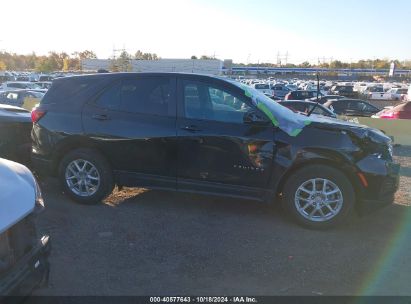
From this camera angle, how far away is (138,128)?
5.19 m

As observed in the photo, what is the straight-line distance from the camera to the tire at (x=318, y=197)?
466 centimetres

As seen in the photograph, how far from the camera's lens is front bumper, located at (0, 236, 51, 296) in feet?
7.72

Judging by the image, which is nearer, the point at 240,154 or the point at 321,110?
the point at 240,154

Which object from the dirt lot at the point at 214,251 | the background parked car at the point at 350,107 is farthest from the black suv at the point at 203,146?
the background parked car at the point at 350,107

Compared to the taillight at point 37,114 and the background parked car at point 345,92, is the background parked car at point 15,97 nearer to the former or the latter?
the taillight at point 37,114

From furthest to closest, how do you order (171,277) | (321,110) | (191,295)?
(321,110)
(171,277)
(191,295)

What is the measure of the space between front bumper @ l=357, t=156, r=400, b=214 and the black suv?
1 cm

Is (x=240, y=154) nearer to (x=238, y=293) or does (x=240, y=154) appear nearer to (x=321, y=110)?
(x=238, y=293)

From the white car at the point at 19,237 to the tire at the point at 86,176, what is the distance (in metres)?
2.45

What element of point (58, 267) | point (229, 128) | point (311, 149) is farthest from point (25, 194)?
point (311, 149)

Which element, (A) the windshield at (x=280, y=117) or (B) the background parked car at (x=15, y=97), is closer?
(A) the windshield at (x=280, y=117)

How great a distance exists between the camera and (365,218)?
5250mm

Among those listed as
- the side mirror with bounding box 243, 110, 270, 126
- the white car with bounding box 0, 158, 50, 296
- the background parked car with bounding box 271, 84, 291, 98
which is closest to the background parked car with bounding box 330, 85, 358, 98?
the background parked car with bounding box 271, 84, 291, 98

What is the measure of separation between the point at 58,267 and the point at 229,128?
7.85ft
